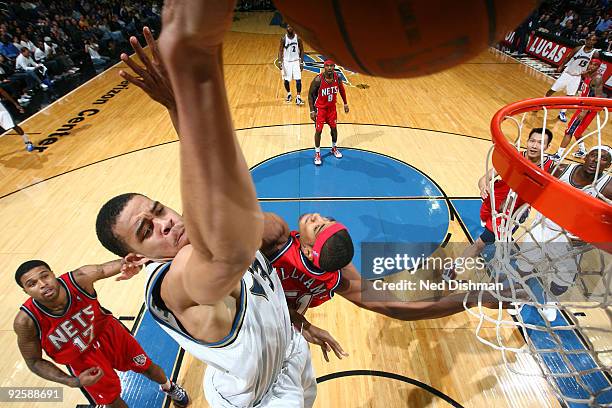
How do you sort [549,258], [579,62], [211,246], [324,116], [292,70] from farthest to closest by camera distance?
[292,70] < [579,62] < [324,116] < [549,258] < [211,246]

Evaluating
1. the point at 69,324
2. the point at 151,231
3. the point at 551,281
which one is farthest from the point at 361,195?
the point at 151,231

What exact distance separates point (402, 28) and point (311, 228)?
158 centimetres

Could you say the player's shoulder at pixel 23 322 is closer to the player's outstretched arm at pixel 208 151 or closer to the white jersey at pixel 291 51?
the player's outstretched arm at pixel 208 151

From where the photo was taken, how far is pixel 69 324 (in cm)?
223

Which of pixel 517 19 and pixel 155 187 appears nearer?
pixel 517 19

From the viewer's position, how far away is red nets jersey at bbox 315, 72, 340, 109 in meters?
5.52

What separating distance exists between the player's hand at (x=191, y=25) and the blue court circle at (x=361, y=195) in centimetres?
350

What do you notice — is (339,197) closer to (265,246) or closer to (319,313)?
(319,313)

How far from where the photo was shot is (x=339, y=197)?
197 inches

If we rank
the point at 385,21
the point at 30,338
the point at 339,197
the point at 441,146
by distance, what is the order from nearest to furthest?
the point at 385,21, the point at 30,338, the point at 339,197, the point at 441,146

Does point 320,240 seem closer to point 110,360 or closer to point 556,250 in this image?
point 556,250

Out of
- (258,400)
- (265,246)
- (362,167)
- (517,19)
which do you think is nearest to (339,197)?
(362,167)

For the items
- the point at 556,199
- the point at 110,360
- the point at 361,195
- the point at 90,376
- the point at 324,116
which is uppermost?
the point at 556,199

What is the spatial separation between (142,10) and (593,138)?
19.6 meters
